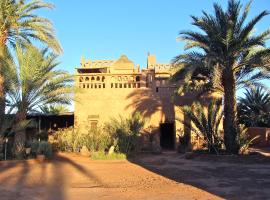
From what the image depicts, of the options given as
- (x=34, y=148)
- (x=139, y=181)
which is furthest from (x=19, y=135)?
(x=139, y=181)

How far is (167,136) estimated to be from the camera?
27.6 meters

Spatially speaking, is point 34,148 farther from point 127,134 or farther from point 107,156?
point 127,134

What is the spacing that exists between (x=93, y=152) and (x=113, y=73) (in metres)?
6.53

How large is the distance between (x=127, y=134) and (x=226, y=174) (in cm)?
886

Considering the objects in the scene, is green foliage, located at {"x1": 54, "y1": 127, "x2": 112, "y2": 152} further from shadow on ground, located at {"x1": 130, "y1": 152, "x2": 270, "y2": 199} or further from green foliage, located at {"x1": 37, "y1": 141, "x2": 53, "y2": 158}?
shadow on ground, located at {"x1": 130, "y1": 152, "x2": 270, "y2": 199}

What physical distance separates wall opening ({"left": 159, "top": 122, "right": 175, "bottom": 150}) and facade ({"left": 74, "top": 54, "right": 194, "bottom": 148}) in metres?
0.58

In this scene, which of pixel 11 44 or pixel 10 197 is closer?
pixel 10 197

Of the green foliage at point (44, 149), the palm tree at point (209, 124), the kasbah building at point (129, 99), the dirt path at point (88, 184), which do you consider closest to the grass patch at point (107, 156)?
the green foliage at point (44, 149)

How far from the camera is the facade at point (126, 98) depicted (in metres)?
25.7

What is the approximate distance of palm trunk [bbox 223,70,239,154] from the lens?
19734 mm

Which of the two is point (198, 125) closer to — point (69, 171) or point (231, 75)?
point (231, 75)

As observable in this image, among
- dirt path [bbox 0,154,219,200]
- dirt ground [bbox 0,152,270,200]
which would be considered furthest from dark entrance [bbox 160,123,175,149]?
dirt path [bbox 0,154,219,200]

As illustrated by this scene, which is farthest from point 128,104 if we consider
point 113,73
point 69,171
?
point 69,171

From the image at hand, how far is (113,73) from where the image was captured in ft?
85.6
